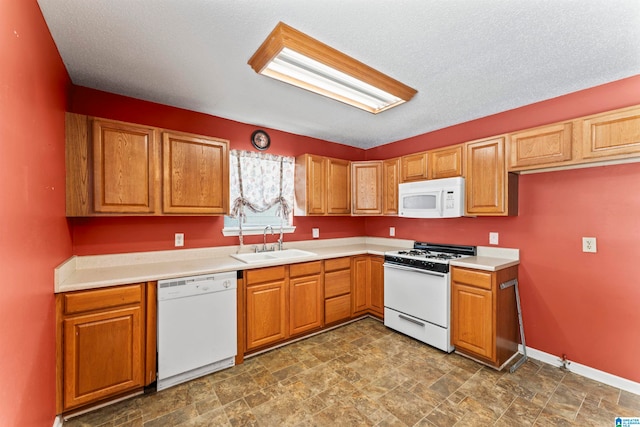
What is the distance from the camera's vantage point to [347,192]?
381cm

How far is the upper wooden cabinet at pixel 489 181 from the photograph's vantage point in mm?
2568

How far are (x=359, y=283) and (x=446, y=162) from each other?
1828mm

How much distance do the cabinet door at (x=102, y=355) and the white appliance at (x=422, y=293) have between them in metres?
2.53

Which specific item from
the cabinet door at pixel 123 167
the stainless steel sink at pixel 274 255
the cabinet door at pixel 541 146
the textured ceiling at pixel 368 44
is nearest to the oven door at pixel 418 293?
the stainless steel sink at pixel 274 255

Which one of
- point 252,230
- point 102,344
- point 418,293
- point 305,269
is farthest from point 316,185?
point 102,344

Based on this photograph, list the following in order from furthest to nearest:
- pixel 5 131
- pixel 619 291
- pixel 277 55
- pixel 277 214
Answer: pixel 277 214, pixel 619 291, pixel 277 55, pixel 5 131

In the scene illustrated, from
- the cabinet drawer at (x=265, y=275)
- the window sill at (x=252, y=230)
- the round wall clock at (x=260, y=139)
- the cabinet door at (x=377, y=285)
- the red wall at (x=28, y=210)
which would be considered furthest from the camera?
the cabinet door at (x=377, y=285)

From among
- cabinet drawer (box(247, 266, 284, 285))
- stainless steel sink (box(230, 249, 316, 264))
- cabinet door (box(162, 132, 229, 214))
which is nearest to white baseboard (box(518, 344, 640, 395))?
stainless steel sink (box(230, 249, 316, 264))

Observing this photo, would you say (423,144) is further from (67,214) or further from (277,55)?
(67,214)

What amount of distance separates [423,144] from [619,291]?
7.85 feet

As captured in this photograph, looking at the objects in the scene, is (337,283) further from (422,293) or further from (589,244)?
(589,244)

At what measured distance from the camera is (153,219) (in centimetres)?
261

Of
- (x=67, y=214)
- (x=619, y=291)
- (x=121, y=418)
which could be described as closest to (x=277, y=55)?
(x=67, y=214)

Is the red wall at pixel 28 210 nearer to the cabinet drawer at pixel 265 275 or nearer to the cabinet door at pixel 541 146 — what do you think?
the cabinet drawer at pixel 265 275
